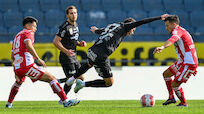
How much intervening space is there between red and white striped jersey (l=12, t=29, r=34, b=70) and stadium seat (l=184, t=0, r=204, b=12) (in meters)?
12.1

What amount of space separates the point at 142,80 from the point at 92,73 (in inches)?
56.8

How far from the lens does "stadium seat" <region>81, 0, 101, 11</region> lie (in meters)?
17.6

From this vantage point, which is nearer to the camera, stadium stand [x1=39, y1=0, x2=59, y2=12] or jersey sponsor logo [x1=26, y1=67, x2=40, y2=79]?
jersey sponsor logo [x1=26, y1=67, x2=40, y2=79]

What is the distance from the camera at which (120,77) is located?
452 inches

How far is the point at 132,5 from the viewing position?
18016 millimetres

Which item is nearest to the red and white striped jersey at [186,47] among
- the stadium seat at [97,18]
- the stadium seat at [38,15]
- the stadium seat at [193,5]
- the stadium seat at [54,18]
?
the stadium seat at [97,18]

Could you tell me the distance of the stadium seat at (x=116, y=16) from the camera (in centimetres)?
1702

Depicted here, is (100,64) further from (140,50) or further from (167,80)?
(140,50)

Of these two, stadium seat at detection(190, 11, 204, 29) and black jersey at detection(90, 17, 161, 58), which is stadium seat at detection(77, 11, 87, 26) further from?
black jersey at detection(90, 17, 161, 58)

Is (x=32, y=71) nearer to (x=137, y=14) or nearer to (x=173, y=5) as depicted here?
(x=137, y=14)

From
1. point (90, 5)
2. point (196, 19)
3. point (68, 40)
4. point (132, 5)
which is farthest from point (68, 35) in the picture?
point (196, 19)

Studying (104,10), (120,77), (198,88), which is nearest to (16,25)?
(104,10)

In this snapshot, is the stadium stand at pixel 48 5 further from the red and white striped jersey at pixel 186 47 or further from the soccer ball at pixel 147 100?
the soccer ball at pixel 147 100

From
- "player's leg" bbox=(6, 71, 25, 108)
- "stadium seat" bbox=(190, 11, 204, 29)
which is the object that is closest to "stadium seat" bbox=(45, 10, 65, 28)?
"stadium seat" bbox=(190, 11, 204, 29)
